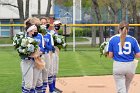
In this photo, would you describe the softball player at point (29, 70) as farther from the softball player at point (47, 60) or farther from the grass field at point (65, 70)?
the grass field at point (65, 70)

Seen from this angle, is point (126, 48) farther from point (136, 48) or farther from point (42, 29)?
point (42, 29)

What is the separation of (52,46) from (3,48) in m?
21.7

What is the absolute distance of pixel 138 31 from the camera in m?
33.7

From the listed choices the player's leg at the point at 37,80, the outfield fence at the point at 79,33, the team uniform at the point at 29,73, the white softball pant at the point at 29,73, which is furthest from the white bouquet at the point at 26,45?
the outfield fence at the point at 79,33

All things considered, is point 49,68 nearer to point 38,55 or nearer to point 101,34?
point 38,55

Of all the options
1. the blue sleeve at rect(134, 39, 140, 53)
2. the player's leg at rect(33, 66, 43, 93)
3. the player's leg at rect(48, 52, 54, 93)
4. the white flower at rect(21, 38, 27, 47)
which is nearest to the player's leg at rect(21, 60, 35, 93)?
the player's leg at rect(33, 66, 43, 93)

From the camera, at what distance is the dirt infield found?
11719 millimetres

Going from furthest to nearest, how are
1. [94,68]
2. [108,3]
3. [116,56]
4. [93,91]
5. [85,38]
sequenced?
[108,3] → [85,38] → [94,68] → [93,91] → [116,56]

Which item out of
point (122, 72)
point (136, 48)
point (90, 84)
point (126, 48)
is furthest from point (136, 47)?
point (90, 84)

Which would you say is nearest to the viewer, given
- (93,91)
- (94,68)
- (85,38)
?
(93,91)

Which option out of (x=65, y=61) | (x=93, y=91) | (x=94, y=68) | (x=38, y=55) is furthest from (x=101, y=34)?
(x=38, y=55)

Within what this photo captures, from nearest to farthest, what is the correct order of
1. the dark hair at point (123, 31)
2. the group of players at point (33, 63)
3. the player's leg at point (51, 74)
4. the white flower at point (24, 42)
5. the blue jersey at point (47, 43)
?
the dark hair at point (123, 31), the white flower at point (24, 42), the group of players at point (33, 63), the blue jersey at point (47, 43), the player's leg at point (51, 74)

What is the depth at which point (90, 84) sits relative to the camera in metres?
12.9

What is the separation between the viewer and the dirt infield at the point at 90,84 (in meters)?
11.7
